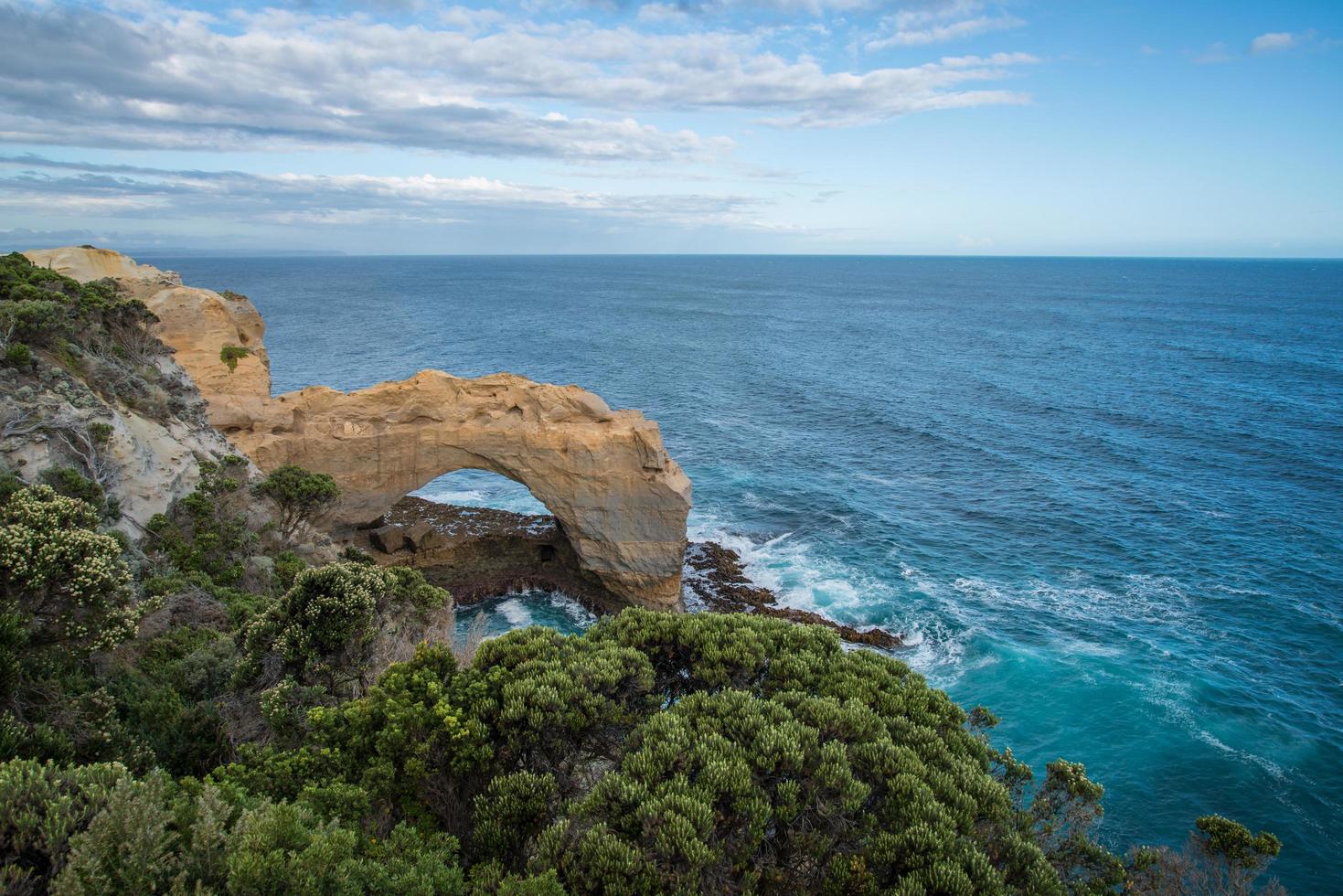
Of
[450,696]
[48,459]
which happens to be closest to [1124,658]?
[450,696]

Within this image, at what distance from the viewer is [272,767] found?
1153 centimetres

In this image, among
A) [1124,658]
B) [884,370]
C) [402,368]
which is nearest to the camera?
[1124,658]

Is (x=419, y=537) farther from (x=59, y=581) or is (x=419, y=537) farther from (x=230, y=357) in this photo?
(x=59, y=581)

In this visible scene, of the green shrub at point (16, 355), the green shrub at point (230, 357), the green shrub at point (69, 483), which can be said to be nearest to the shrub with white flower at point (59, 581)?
the green shrub at point (69, 483)

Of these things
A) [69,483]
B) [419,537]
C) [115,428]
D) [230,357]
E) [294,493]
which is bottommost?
[419,537]

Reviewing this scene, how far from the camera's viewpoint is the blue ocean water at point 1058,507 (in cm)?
2508

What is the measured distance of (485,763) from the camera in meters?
12.0

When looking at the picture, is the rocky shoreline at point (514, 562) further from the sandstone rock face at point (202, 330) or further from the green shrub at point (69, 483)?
the green shrub at point (69, 483)

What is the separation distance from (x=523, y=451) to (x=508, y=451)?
71 centimetres

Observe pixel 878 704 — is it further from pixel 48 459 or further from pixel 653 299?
pixel 653 299

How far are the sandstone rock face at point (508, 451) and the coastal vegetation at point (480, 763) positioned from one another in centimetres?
1455

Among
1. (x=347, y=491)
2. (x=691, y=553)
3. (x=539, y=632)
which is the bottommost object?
(x=691, y=553)

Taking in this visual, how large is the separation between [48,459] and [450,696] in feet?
51.4

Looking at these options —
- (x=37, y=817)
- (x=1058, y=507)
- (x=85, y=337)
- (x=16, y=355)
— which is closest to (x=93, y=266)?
(x=85, y=337)
